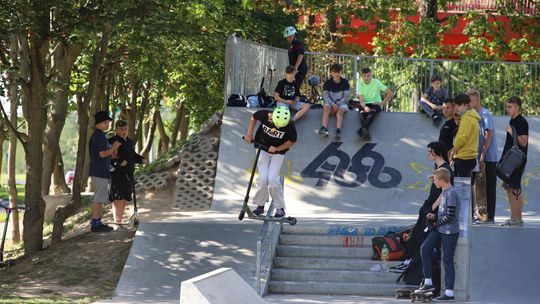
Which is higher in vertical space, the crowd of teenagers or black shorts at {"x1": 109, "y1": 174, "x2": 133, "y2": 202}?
the crowd of teenagers

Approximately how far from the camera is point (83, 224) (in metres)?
20.9

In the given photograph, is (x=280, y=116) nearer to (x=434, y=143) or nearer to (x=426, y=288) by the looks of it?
(x=434, y=143)

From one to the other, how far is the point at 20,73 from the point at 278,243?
6.86m

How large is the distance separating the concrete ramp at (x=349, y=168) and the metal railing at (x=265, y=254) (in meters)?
4.90

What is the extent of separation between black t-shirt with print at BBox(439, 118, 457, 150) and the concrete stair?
215 cm

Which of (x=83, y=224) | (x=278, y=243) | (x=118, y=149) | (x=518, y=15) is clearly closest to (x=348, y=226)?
(x=278, y=243)

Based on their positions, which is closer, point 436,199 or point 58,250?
point 436,199

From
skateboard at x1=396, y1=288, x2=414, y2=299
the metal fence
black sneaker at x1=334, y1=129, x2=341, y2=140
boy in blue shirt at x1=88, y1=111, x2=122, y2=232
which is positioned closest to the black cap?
boy in blue shirt at x1=88, y1=111, x2=122, y2=232

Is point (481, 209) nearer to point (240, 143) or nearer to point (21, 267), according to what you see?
point (240, 143)

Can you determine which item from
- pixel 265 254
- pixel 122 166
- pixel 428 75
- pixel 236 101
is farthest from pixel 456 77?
pixel 265 254

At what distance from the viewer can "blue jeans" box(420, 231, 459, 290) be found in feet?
42.0

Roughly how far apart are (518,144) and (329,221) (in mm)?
3086

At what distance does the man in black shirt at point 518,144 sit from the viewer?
15.2m

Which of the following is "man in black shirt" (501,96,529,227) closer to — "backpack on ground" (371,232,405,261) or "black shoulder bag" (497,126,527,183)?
"black shoulder bag" (497,126,527,183)
